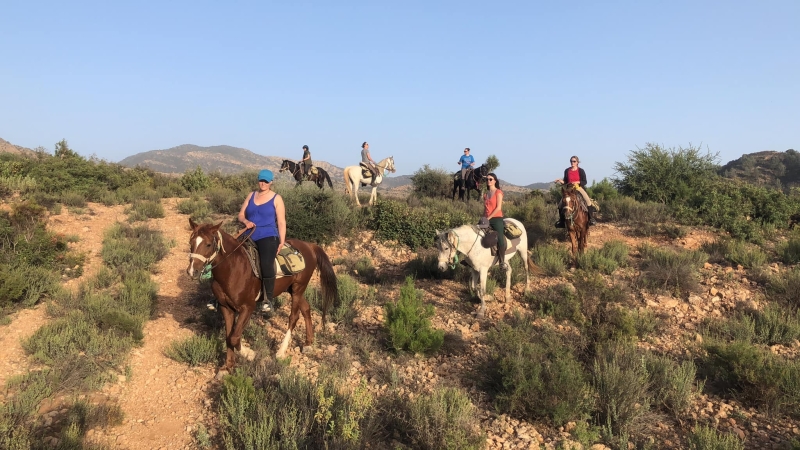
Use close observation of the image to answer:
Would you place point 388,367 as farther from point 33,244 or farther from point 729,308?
point 33,244

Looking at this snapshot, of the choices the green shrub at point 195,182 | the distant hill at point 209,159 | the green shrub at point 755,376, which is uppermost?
the distant hill at point 209,159

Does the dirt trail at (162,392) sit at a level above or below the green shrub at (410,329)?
below

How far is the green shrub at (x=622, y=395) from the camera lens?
456 centimetres

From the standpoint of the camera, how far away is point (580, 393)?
15.8 feet

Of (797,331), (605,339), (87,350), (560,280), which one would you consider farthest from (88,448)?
(797,331)

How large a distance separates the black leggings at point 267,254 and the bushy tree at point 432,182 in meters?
17.7

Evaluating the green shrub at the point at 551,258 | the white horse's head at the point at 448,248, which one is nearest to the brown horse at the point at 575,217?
the green shrub at the point at 551,258

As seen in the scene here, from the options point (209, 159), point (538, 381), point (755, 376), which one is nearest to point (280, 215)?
point (538, 381)

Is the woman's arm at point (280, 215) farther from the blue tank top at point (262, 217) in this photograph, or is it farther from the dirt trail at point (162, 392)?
the dirt trail at point (162, 392)

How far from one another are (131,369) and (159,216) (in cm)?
897

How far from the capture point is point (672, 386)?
5031 millimetres

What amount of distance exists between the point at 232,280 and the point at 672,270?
8700mm

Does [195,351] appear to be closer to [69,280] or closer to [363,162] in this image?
[69,280]

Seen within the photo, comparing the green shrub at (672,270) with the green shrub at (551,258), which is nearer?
the green shrub at (672,270)
